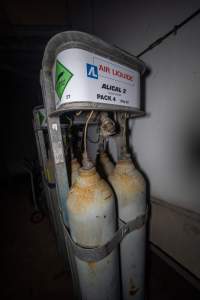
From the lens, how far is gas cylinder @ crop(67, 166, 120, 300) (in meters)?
0.63

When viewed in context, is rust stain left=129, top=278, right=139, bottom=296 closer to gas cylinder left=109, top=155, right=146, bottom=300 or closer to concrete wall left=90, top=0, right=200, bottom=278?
gas cylinder left=109, top=155, right=146, bottom=300

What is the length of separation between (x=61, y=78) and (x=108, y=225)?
27.3 inches

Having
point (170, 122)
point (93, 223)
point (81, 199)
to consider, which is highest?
point (170, 122)

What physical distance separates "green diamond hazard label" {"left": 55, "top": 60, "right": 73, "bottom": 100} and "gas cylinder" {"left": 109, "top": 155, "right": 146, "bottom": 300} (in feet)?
1.74

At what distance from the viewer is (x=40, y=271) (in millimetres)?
1400

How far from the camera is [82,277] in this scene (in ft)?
2.42

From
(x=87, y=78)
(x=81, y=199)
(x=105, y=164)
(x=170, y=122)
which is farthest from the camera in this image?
Answer: (x=105, y=164)

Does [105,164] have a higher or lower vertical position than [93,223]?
higher

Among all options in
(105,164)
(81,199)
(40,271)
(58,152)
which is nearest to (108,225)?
(81,199)

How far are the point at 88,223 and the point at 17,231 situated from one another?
6.62 feet

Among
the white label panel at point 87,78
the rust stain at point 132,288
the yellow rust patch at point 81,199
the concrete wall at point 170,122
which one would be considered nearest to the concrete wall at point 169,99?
the concrete wall at point 170,122

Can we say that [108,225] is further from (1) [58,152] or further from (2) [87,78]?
(2) [87,78]

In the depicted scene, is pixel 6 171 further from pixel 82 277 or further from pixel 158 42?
pixel 158 42

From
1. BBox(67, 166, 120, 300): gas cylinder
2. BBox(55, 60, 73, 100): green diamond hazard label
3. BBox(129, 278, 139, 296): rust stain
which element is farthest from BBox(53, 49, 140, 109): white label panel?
BBox(129, 278, 139, 296): rust stain
